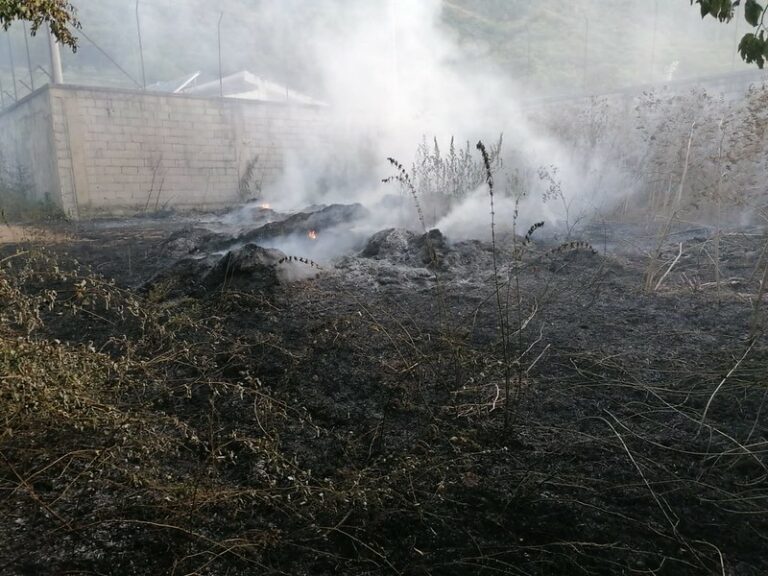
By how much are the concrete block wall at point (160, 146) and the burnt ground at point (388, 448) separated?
1102cm

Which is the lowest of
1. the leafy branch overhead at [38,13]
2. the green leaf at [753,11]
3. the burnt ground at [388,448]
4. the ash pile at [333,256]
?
the burnt ground at [388,448]

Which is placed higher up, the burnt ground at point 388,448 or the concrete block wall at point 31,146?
the concrete block wall at point 31,146

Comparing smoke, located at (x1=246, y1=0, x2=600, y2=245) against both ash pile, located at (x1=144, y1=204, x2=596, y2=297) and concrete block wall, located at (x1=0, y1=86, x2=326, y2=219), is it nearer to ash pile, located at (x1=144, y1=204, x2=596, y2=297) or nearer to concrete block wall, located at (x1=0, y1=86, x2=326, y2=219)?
concrete block wall, located at (x1=0, y1=86, x2=326, y2=219)

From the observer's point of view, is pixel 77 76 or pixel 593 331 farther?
pixel 77 76

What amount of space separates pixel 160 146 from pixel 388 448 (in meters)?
14.3

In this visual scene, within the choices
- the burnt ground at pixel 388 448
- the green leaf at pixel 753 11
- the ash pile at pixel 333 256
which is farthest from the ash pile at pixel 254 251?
the green leaf at pixel 753 11

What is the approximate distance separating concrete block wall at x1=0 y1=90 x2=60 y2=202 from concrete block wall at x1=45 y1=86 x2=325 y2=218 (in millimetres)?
570

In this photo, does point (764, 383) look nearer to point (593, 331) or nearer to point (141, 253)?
point (593, 331)

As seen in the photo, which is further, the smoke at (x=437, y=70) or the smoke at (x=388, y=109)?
the smoke at (x=388, y=109)

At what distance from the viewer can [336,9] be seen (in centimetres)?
2130

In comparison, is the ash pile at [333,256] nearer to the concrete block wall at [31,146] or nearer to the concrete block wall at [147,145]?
the concrete block wall at [147,145]

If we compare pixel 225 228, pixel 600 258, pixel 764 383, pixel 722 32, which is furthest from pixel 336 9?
pixel 722 32

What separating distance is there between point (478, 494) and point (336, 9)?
75.4 feet

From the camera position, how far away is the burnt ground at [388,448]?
1.69 meters
